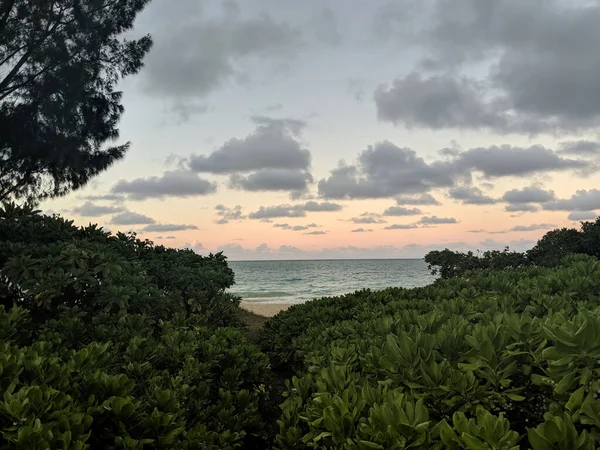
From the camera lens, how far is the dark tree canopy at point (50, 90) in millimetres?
12242

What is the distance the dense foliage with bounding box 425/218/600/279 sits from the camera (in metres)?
13.8

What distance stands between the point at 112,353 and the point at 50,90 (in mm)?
11028

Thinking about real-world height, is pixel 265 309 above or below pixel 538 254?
below

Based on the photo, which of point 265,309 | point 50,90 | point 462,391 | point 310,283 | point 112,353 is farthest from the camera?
point 310,283

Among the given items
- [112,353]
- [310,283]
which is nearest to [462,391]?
[112,353]

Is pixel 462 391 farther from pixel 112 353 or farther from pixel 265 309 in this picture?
pixel 265 309

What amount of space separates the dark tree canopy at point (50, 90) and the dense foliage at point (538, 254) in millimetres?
11711

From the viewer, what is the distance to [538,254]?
14109mm

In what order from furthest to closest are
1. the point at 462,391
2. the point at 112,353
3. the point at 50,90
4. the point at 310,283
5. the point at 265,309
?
the point at 310,283 → the point at 265,309 → the point at 50,90 → the point at 112,353 → the point at 462,391

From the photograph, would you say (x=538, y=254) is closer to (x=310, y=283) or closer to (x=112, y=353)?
(x=112, y=353)

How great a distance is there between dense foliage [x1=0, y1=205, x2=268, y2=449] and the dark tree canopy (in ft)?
22.2

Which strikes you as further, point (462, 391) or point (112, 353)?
point (112, 353)

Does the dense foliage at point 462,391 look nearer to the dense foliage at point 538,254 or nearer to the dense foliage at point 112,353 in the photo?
the dense foliage at point 112,353

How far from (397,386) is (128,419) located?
5.36 ft
